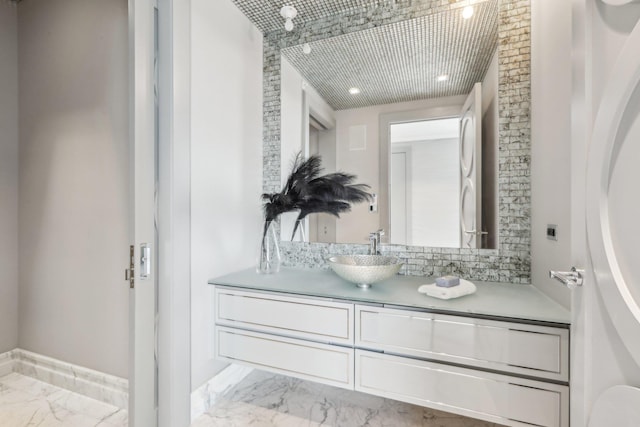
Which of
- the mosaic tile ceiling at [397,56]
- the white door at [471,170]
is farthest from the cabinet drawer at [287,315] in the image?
the mosaic tile ceiling at [397,56]

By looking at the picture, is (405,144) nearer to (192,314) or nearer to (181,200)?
(181,200)

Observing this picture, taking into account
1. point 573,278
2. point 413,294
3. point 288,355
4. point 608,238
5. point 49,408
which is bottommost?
point 49,408

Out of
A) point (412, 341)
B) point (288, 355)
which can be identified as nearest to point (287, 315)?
point (288, 355)

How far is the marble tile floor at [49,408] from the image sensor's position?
161 centimetres

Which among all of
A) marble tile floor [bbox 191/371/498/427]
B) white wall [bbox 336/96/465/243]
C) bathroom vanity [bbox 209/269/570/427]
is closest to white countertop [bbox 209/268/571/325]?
bathroom vanity [bbox 209/269/570/427]

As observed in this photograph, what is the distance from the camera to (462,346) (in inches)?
47.3

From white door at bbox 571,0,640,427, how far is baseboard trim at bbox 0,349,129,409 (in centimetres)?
217

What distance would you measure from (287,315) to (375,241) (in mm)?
744

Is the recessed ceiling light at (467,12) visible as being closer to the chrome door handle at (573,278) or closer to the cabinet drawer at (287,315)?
the chrome door handle at (573,278)

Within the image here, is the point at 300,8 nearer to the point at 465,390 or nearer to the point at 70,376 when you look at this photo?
the point at 465,390

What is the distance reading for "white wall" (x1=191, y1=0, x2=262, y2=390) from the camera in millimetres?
1598

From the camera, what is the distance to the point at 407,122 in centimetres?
190

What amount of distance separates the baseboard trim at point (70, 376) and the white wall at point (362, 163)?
163cm

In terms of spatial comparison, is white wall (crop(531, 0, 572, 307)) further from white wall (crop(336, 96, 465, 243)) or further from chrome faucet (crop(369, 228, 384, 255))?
chrome faucet (crop(369, 228, 384, 255))
